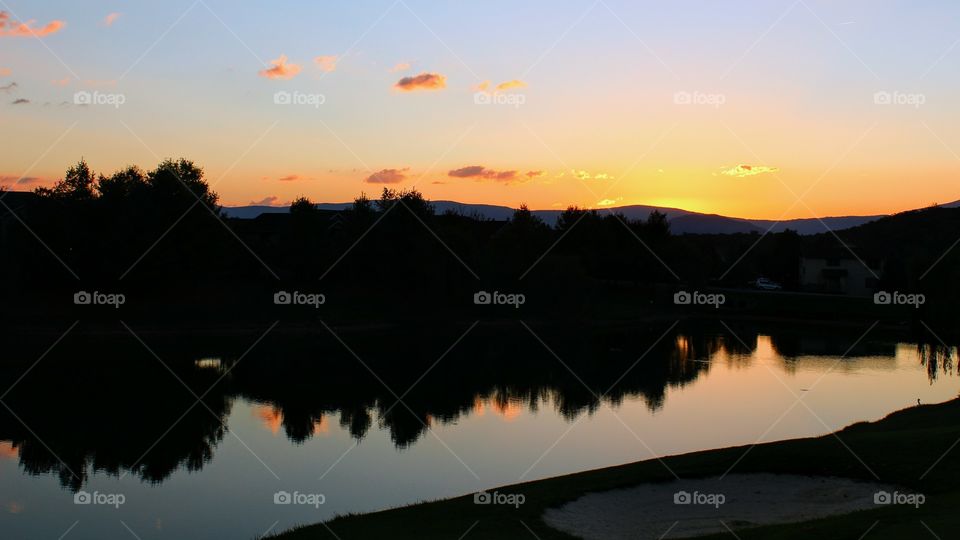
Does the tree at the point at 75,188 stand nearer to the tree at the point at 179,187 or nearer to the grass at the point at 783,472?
the tree at the point at 179,187

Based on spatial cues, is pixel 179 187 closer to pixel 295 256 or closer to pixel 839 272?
pixel 295 256

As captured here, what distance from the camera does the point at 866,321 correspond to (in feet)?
263

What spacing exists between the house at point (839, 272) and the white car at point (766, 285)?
12.0ft

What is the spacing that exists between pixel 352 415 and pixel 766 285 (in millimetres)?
83060

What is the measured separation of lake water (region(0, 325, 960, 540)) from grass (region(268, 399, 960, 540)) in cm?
321

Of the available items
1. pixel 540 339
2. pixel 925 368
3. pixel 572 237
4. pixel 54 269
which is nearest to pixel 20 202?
pixel 54 269

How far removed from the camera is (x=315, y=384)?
43844 millimetres

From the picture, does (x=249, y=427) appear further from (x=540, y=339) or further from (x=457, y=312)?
(x=457, y=312)

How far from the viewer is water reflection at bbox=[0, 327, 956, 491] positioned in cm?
2988

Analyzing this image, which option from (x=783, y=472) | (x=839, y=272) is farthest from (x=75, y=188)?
(x=839, y=272)

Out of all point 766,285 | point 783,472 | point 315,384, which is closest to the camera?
point 783,472

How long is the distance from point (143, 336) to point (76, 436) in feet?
99.7

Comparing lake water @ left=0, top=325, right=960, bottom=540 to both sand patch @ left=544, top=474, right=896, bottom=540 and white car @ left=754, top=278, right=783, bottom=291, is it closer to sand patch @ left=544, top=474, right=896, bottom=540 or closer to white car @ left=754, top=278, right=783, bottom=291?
sand patch @ left=544, top=474, right=896, bottom=540

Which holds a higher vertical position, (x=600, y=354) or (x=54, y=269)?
(x=54, y=269)
